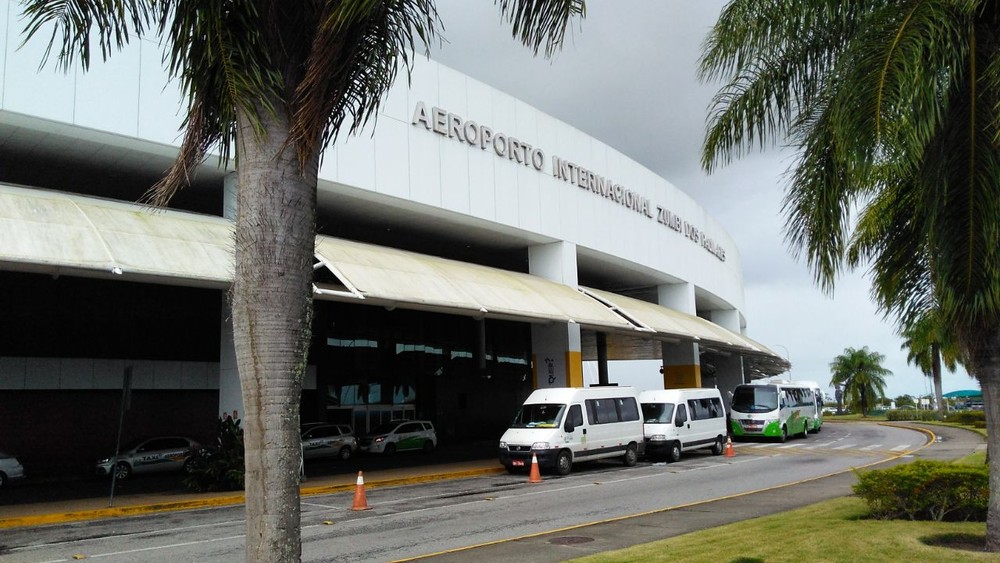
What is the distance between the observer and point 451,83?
86.2 feet

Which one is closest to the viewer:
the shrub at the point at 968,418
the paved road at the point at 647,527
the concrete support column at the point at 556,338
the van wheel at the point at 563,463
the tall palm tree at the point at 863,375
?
the paved road at the point at 647,527

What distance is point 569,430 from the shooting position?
883 inches

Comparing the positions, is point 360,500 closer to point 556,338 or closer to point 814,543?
point 814,543

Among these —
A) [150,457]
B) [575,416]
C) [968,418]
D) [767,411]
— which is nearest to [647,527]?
[575,416]

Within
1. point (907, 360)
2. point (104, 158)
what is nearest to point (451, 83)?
point (104, 158)

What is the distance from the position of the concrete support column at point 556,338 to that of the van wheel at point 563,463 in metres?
7.40

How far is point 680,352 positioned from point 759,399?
21.4 feet

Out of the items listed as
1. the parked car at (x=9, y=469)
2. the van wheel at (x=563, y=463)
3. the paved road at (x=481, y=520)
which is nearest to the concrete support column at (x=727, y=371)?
the paved road at (x=481, y=520)

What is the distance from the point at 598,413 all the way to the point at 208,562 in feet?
48.3

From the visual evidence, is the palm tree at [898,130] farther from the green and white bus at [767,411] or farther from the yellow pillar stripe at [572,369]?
the green and white bus at [767,411]

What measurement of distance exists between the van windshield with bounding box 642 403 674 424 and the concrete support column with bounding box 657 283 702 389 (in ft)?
47.5

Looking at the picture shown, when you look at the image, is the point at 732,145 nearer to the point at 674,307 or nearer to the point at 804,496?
the point at 804,496

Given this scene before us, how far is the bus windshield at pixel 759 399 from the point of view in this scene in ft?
117

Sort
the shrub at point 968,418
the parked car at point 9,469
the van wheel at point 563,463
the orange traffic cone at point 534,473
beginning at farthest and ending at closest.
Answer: the shrub at point 968,418 → the parked car at point 9,469 → the van wheel at point 563,463 → the orange traffic cone at point 534,473
